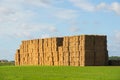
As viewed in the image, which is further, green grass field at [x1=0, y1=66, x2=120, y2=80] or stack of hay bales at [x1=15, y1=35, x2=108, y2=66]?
stack of hay bales at [x1=15, y1=35, x2=108, y2=66]

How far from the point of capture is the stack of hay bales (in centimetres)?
3000

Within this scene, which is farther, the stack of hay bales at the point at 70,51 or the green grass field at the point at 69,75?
the stack of hay bales at the point at 70,51

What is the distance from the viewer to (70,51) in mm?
32219

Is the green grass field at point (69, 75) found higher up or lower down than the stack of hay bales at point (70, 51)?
lower down

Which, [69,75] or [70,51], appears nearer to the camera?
[69,75]

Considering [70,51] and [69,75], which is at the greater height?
[70,51]

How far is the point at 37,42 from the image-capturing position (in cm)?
3984

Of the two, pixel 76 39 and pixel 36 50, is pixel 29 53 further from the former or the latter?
pixel 76 39

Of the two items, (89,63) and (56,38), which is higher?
(56,38)

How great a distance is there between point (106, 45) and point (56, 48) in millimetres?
6295

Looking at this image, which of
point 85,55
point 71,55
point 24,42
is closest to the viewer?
point 85,55

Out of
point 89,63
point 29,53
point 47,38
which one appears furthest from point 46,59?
point 89,63

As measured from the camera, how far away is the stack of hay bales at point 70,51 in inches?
1181

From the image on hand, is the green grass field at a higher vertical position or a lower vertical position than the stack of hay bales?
lower
